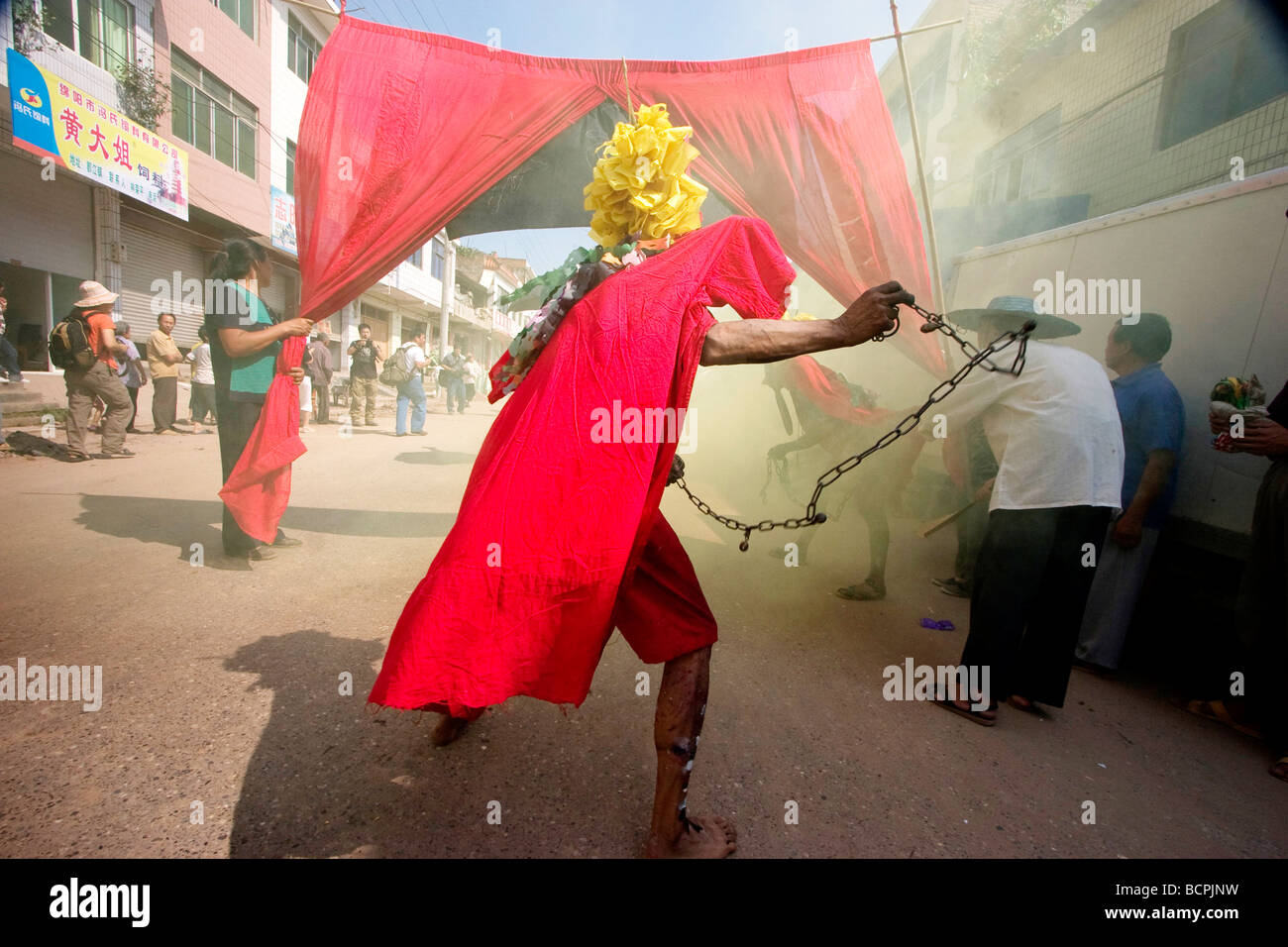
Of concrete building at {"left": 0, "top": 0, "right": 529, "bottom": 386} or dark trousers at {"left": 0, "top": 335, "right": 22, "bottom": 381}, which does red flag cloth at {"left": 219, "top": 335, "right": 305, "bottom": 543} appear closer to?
concrete building at {"left": 0, "top": 0, "right": 529, "bottom": 386}

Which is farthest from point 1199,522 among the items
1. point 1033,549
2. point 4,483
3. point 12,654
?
point 4,483

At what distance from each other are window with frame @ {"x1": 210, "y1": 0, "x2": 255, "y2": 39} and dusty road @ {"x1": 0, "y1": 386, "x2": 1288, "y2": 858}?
15342 mm

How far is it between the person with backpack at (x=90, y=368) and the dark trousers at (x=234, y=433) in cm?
426

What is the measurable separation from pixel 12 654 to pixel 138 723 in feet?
3.15

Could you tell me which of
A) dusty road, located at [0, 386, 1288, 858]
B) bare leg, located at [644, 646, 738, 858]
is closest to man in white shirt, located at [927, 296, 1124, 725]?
dusty road, located at [0, 386, 1288, 858]

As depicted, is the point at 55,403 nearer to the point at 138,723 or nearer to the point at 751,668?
the point at 138,723

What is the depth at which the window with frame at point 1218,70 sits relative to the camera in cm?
616

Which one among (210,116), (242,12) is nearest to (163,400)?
(210,116)

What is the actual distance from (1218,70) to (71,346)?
12.4m

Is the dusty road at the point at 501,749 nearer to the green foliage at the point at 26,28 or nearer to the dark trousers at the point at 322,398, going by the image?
the dark trousers at the point at 322,398

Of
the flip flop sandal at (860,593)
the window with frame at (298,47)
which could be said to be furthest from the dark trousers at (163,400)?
the window with frame at (298,47)

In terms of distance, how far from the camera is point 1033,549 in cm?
297

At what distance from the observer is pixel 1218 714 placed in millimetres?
3137

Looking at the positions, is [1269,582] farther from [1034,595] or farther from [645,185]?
[645,185]
